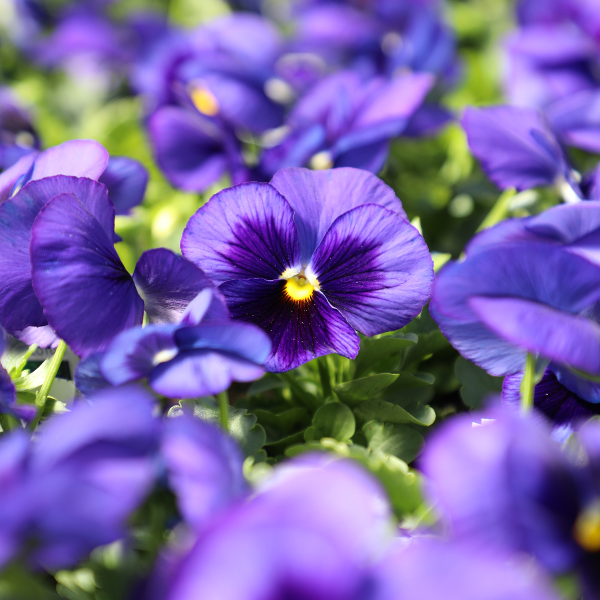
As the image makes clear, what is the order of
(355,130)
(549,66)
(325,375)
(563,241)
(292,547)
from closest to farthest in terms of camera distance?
(292,547) < (563,241) < (325,375) < (355,130) < (549,66)

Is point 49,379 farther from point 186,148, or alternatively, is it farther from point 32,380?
point 186,148

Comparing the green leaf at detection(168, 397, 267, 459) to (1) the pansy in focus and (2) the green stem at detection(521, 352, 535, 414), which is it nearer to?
(1) the pansy in focus

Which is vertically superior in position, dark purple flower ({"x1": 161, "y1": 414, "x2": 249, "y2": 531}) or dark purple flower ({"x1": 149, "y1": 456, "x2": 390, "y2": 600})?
dark purple flower ({"x1": 149, "y1": 456, "x2": 390, "y2": 600})

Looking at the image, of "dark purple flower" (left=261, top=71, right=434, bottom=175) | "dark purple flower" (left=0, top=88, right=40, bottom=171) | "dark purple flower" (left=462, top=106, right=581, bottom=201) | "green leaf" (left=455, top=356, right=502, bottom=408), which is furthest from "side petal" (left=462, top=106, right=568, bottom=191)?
"dark purple flower" (left=0, top=88, right=40, bottom=171)

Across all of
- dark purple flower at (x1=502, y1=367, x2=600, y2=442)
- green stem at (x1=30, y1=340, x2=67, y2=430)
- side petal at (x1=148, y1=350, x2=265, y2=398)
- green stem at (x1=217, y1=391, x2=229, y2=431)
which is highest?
side petal at (x1=148, y1=350, x2=265, y2=398)

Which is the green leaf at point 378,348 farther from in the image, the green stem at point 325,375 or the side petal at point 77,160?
the side petal at point 77,160

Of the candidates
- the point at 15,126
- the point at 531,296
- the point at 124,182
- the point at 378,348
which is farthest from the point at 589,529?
the point at 15,126
